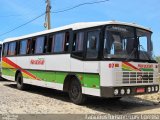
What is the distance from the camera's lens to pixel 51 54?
558 inches

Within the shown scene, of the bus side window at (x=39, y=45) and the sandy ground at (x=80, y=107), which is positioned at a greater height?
the bus side window at (x=39, y=45)

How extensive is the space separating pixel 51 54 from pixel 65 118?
4.91 m

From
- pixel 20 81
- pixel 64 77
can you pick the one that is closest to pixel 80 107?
pixel 64 77

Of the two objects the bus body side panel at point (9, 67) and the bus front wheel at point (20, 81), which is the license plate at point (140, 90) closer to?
the bus front wheel at point (20, 81)

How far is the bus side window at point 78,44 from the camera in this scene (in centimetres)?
1190

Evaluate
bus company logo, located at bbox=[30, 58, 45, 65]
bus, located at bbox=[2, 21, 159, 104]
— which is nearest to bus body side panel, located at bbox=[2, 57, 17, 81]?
bus company logo, located at bbox=[30, 58, 45, 65]

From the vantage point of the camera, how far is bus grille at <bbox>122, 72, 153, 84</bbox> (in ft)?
36.0

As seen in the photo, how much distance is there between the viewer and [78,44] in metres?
12.1

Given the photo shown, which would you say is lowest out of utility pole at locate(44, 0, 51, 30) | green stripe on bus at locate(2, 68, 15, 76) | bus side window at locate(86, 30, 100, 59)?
green stripe on bus at locate(2, 68, 15, 76)

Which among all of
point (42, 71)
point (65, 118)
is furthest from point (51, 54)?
point (65, 118)

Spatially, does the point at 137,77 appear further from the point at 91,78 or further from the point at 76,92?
the point at 76,92

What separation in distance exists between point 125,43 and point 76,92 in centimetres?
261

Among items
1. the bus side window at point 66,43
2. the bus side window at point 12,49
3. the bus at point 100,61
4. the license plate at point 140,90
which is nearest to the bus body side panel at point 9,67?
the bus side window at point 12,49

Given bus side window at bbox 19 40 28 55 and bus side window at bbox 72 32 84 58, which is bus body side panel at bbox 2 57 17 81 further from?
bus side window at bbox 72 32 84 58
